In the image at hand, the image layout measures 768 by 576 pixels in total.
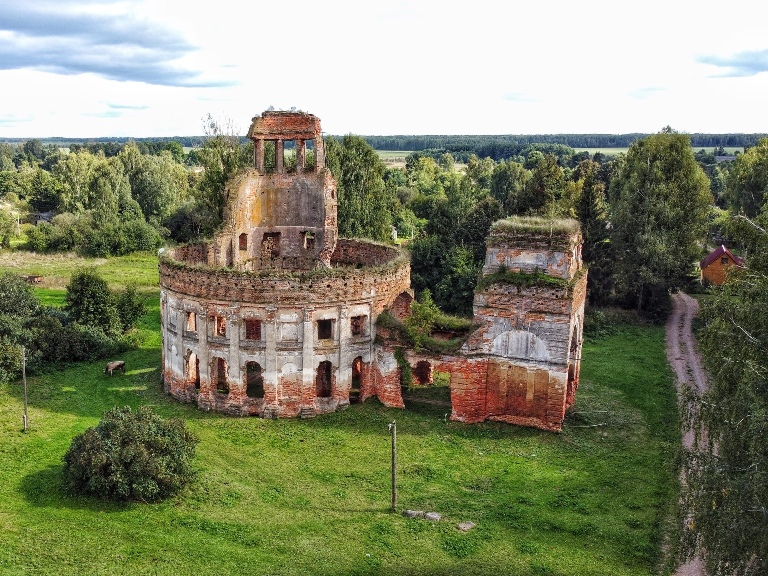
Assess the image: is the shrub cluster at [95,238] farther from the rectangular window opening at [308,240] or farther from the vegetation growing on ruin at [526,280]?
the vegetation growing on ruin at [526,280]

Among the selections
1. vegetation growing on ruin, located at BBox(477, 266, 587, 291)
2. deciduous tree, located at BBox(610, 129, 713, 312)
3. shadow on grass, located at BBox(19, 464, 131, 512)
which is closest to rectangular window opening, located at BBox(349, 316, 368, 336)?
vegetation growing on ruin, located at BBox(477, 266, 587, 291)

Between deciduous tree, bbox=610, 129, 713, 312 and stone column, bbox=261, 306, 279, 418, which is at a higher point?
deciduous tree, bbox=610, 129, 713, 312

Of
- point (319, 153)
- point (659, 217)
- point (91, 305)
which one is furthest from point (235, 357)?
point (659, 217)

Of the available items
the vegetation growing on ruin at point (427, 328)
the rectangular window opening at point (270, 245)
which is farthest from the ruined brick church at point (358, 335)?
the rectangular window opening at point (270, 245)

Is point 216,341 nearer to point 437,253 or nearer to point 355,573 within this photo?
point 355,573

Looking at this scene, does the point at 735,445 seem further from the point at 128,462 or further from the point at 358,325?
the point at 358,325

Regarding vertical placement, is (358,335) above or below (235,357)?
above

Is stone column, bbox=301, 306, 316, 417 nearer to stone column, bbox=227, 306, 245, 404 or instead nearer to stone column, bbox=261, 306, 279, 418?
stone column, bbox=261, 306, 279, 418

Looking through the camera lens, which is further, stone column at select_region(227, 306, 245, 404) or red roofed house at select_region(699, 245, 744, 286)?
red roofed house at select_region(699, 245, 744, 286)
